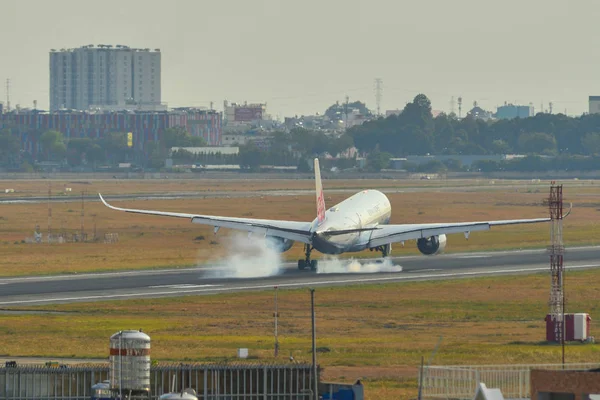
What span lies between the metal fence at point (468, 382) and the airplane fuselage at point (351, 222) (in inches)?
1888

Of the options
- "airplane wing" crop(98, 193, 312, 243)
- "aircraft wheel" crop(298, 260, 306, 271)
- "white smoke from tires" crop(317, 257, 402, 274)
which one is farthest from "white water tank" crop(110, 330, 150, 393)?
"aircraft wheel" crop(298, 260, 306, 271)

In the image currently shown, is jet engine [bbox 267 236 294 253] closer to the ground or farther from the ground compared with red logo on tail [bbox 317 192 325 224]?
closer to the ground

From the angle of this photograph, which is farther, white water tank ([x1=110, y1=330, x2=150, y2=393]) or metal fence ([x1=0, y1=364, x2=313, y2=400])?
metal fence ([x1=0, y1=364, x2=313, y2=400])

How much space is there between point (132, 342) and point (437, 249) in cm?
8342

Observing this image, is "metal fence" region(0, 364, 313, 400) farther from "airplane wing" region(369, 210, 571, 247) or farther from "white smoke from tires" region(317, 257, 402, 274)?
"airplane wing" region(369, 210, 571, 247)

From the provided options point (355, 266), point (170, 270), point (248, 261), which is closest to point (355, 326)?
point (355, 266)

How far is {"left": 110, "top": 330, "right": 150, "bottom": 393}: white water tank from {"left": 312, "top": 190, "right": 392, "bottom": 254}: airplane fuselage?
66.9m

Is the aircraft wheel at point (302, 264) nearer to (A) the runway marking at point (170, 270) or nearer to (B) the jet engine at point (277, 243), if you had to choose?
(B) the jet engine at point (277, 243)

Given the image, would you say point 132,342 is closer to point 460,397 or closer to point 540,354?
point 460,397

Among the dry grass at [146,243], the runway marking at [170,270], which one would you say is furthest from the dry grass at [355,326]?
the dry grass at [146,243]

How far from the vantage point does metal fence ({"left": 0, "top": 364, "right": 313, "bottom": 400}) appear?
5491 cm

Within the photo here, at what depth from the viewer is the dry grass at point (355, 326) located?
244 feet

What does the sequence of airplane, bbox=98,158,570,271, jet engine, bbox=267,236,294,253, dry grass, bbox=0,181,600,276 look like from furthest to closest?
dry grass, bbox=0,181,600,276, jet engine, bbox=267,236,294,253, airplane, bbox=98,158,570,271

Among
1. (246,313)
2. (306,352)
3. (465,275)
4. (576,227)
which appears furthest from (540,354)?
(576,227)
